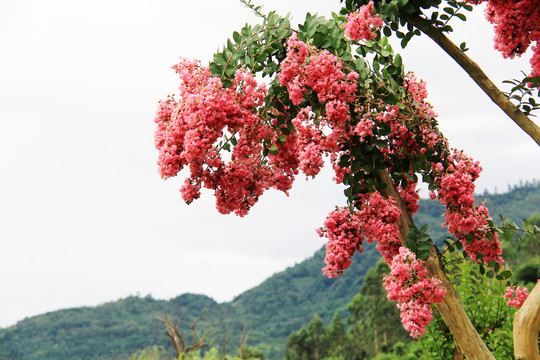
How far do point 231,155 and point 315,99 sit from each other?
0.61 metres

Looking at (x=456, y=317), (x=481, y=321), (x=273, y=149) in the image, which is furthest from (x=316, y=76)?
(x=481, y=321)

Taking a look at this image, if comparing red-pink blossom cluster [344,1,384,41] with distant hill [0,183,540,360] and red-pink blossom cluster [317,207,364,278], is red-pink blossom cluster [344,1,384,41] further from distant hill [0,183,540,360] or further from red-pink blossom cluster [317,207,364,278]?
distant hill [0,183,540,360]

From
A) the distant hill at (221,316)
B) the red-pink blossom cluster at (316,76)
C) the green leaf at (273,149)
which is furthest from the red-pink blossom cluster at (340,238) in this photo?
the distant hill at (221,316)

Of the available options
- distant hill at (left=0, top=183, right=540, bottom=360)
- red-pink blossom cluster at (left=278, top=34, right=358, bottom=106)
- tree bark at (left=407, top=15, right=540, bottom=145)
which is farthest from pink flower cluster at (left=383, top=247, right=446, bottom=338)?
distant hill at (left=0, top=183, right=540, bottom=360)

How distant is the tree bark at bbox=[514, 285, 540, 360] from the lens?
3.37m

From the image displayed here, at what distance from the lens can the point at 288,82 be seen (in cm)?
320

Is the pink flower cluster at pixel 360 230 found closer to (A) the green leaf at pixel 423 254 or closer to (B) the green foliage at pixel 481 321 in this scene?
(A) the green leaf at pixel 423 254

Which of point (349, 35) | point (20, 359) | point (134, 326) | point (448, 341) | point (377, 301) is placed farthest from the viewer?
point (134, 326)

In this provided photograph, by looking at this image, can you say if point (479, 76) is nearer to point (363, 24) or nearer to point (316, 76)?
point (363, 24)

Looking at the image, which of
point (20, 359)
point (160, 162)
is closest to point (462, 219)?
point (160, 162)

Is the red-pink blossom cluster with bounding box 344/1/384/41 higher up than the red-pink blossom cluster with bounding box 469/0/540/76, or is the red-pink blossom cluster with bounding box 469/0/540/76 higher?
the red-pink blossom cluster with bounding box 344/1/384/41

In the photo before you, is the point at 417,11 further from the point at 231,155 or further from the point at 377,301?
the point at 377,301

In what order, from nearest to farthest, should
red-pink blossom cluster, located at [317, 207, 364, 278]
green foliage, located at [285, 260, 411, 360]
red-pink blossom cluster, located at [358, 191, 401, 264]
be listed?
red-pink blossom cluster, located at [358, 191, 401, 264] < red-pink blossom cluster, located at [317, 207, 364, 278] < green foliage, located at [285, 260, 411, 360]

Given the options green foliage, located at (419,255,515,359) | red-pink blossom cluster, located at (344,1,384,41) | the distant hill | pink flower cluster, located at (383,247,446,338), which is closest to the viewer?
pink flower cluster, located at (383,247,446,338)
